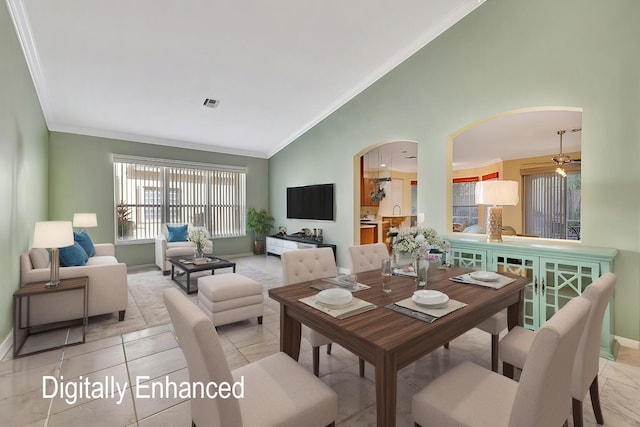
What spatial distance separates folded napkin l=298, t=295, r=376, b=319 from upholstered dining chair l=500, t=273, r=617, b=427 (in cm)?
84

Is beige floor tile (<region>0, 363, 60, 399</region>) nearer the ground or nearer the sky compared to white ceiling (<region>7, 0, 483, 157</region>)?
nearer the ground

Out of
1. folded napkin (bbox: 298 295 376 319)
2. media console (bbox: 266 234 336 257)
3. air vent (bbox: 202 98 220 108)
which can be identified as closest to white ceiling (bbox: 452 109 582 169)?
media console (bbox: 266 234 336 257)

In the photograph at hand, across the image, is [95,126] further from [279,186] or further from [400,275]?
[400,275]

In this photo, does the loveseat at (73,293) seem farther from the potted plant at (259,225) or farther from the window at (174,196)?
the potted plant at (259,225)

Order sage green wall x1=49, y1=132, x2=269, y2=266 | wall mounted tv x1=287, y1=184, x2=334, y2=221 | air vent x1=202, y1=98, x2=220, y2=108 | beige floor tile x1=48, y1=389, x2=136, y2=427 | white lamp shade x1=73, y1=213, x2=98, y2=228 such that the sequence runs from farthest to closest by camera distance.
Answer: wall mounted tv x1=287, y1=184, x2=334, y2=221
sage green wall x1=49, y1=132, x2=269, y2=266
air vent x1=202, y1=98, x2=220, y2=108
white lamp shade x1=73, y1=213, x2=98, y2=228
beige floor tile x1=48, y1=389, x2=136, y2=427

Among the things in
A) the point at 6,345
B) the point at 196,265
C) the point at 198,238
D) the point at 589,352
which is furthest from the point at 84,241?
the point at 589,352

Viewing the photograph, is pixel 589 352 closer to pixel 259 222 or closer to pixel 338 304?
pixel 338 304

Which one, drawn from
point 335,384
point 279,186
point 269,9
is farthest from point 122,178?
point 335,384

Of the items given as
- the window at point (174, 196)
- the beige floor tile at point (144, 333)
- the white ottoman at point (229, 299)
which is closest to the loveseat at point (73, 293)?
the beige floor tile at point (144, 333)

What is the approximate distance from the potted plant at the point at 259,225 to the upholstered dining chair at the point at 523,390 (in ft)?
21.1

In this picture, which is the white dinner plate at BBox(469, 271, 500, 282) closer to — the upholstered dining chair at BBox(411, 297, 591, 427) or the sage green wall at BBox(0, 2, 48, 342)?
the upholstered dining chair at BBox(411, 297, 591, 427)

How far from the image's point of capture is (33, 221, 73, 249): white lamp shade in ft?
8.51

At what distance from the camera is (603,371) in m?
2.31

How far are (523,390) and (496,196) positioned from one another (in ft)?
8.55
